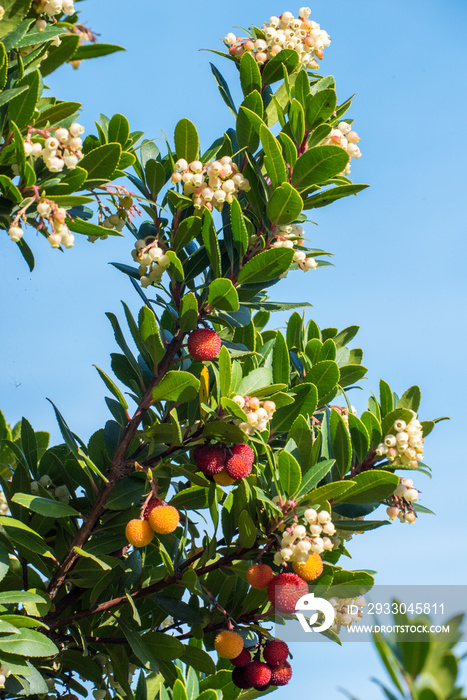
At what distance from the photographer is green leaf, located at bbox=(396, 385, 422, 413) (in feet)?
9.26

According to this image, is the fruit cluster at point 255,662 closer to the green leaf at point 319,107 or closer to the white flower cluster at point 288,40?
the green leaf at point 319,107

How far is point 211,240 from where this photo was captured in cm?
254

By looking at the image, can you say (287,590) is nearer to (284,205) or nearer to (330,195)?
(284,205)

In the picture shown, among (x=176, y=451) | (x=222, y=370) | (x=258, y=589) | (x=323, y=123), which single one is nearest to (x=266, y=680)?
(x=258, y=589)

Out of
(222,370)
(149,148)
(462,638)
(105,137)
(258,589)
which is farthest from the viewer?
(149,148)

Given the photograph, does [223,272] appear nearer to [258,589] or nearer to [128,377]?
[128,377]

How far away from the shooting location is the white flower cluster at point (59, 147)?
2.37 metres

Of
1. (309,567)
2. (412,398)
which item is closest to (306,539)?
(309,567)

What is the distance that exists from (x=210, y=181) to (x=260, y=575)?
1429 mm

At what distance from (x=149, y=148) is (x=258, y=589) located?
1818 mm

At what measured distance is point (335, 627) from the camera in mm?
2703

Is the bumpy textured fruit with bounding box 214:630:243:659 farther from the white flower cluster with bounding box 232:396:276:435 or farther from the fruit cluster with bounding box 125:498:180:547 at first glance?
the white flower cluster with bounding box 232:396:276:435

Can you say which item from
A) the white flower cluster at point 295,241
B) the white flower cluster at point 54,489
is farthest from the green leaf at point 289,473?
the white flower cluster at point 54,489

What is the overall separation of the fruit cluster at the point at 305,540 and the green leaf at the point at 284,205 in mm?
1072
